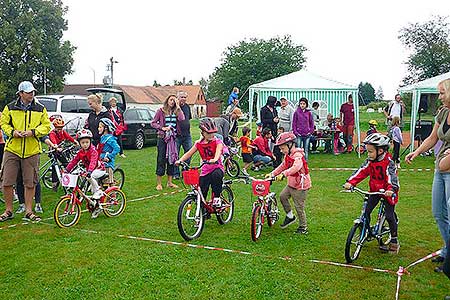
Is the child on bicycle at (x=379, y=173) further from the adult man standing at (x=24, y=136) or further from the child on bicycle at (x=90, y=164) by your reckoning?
the adult man standing at (x=24, y=136)

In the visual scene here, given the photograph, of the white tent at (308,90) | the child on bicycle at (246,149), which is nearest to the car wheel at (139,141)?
the white tent at (308,90)

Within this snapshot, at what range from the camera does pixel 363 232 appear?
5.55m

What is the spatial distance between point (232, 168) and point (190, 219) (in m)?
5.53

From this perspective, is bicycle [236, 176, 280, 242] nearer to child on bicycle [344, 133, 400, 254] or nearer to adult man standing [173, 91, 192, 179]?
child on bicycle [344, 133, 400, 254]

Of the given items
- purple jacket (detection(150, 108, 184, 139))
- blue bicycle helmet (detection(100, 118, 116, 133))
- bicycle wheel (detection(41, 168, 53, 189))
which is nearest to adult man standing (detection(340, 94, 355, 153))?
purple jacket (detection(150, 108, 184, 139))

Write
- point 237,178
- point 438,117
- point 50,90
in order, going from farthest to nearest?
point 50,90
point 237,178
point 438,117

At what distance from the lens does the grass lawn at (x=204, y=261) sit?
4719 mm

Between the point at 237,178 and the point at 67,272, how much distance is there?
6708mm

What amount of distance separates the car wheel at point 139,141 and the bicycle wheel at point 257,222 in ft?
41.1

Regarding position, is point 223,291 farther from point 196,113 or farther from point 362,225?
point 196,113

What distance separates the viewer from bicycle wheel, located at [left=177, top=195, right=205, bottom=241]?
624 cm

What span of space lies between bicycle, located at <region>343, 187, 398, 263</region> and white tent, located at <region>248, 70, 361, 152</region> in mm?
11237

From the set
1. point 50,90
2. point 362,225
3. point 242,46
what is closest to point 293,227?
point 362,225

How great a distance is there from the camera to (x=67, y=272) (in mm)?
5223
